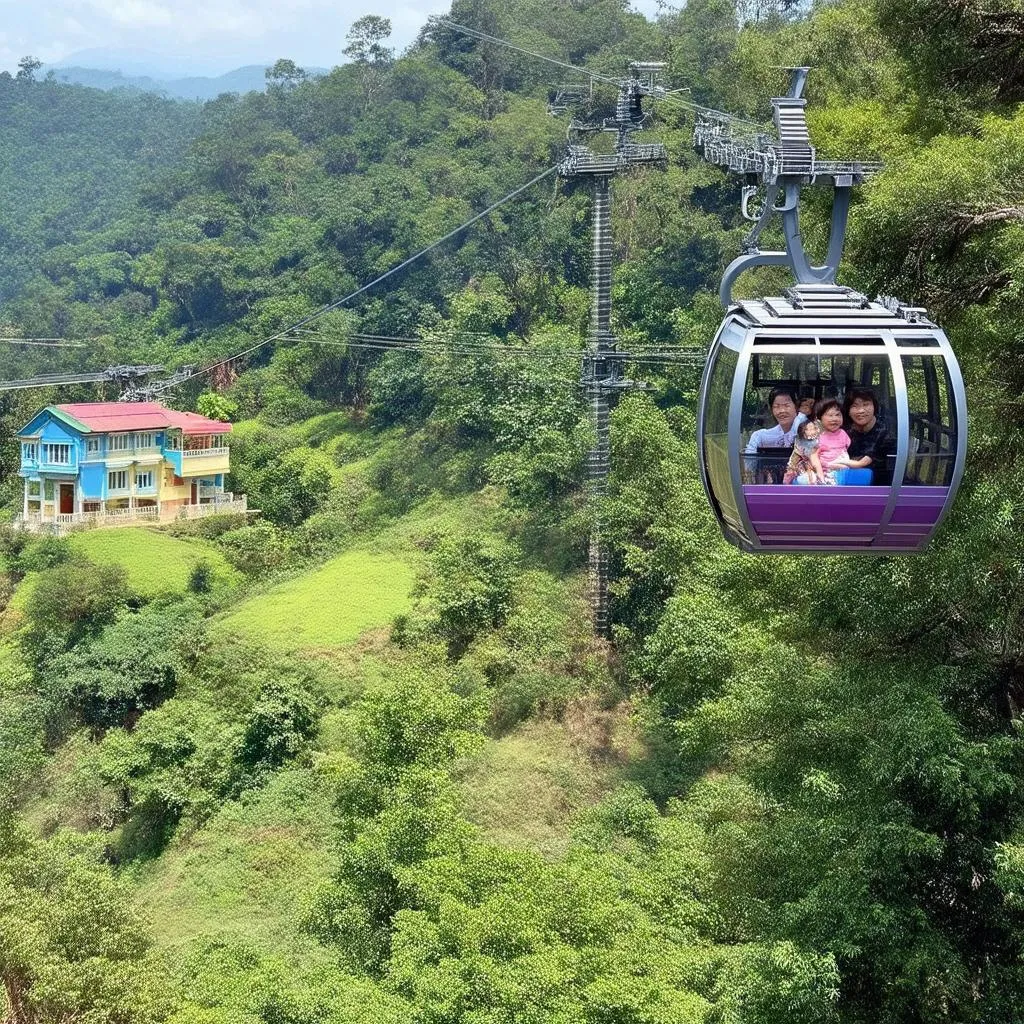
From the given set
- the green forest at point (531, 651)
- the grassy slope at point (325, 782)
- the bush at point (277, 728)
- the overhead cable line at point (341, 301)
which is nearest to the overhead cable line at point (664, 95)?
the green forest at point (531, 651)

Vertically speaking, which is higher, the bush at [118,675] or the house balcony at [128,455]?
the house balcony at [128,455]

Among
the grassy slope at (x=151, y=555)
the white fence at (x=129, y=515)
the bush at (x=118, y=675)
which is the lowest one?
the bush at (x=118, y=675)

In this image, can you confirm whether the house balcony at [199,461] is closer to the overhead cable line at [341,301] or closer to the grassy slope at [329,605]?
the overhead cable line at [341,301]

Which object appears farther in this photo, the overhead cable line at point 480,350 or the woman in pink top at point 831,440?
the overhead cable line at point 480,350

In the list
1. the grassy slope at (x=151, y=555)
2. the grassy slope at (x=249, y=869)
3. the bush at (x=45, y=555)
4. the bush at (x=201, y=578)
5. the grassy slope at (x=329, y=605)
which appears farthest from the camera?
the bush at (x=45, y=555)

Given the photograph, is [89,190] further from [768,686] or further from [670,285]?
[768,686]

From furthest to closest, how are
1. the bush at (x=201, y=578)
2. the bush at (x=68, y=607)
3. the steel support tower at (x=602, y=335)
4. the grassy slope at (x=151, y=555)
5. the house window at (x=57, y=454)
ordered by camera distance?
the house window at (x=57, y=454)
the bush at (x=201, y=578)
the grassy slope at (x=151, y=555)
the bush at (x=68, y=607)
the steel support tower at (x=602, y=335)

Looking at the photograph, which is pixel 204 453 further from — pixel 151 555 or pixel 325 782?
pixel 325 782
